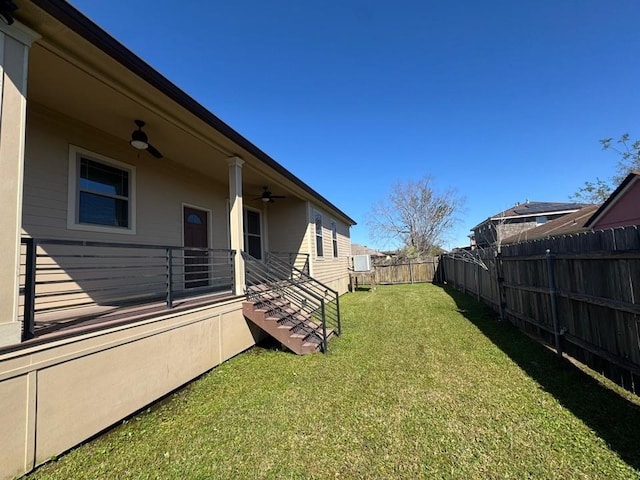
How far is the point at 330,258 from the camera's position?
1204 centimetres

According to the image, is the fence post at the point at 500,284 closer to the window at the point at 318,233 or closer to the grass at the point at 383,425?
the grass at the point at 383,425

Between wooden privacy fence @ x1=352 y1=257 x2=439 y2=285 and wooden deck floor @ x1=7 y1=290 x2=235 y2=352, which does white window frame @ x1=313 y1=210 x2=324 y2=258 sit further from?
wooden privacy fence @ x1=352 y1=257 x2=439 y2=285

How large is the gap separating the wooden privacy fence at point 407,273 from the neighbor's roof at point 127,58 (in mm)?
13974

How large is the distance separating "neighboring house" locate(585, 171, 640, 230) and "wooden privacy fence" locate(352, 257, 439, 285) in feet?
25.3

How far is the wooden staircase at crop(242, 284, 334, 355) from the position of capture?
4.94m

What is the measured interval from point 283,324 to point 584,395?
4083mm

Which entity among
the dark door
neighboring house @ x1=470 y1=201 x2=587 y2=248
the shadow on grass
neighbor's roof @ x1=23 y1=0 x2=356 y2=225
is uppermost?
neighboring house @ x1=470 y1=201 x2=587 y2=248

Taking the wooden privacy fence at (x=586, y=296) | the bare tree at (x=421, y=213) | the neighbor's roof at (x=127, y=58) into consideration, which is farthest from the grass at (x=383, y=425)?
the bare tree at (x=421, y=213)

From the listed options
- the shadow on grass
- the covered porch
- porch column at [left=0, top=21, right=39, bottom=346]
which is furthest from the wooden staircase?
porch column at [left=0, top=21, right=39, bottom=346]

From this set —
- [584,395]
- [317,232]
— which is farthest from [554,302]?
[317,232]

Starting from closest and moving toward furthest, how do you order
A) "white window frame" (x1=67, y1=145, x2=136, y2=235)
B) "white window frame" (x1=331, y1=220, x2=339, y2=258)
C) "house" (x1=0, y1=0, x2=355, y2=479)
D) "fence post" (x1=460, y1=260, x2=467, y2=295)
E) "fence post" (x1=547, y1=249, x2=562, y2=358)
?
"house" (x1=0, y1=0, x2=355, y2=479), "fence post" (x1=547, y1=249, x2=562, y2=358), "white window frame" (x1=67, y1=145, x2=136, y2=235), "fence post" (x1=460, y1=260, x2=467, y2=295), "white window frame" (x1=331, y1=220, x2=339, y2=258)

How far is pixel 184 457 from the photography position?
2.40m

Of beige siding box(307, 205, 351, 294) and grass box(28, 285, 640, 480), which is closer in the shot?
grass box(28, 285, 640, 480)

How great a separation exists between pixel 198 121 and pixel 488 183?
2634 cm
